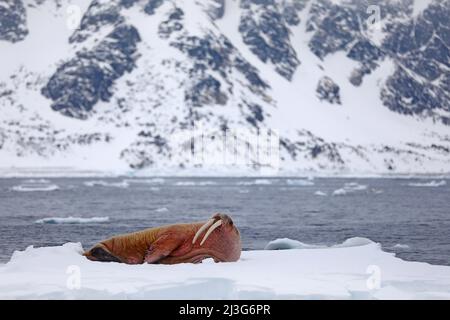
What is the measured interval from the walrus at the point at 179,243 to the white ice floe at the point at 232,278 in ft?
1.34

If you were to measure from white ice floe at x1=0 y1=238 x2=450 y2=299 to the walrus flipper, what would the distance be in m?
0.39

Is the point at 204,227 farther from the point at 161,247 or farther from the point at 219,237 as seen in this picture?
the point at 161,247

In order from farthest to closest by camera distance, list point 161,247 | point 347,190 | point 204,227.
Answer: point 347,190 < point 161,247 < point 204,227

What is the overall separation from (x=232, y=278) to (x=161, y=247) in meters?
3.29

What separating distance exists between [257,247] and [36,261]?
15650mm

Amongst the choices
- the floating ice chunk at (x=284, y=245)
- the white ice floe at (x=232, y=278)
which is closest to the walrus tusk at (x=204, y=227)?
the white ice floe at (x=232, y=278)

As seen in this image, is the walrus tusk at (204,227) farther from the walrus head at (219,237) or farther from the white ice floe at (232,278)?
the white ice floe at (232,278)

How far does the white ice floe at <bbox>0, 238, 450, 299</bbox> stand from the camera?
14.5 meters

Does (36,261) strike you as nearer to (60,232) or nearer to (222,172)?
(60,232)

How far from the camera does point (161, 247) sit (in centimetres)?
1912

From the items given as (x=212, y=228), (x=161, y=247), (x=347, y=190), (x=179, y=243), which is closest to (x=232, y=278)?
(x=212, y=228)

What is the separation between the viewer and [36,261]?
19.1 meters

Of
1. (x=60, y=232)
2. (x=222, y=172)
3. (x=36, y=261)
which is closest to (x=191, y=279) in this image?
(x=36, y=261)

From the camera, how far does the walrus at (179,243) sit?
19.1 m
